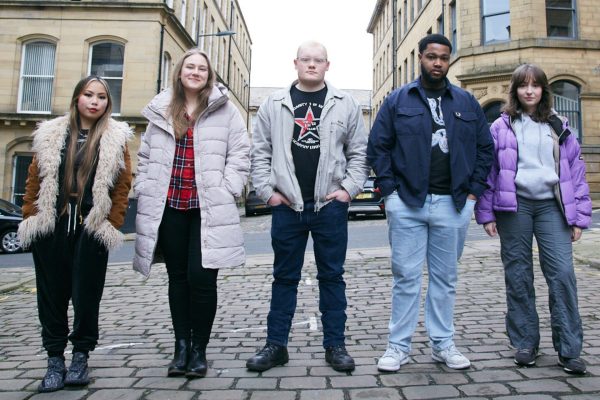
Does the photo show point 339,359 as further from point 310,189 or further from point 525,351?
point 525,351

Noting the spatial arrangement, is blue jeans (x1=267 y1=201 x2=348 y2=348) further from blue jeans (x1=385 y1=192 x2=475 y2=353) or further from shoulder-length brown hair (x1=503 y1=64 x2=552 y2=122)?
shoulder-length brown hair (x1=503 y1=64 x2=552 y2=122)

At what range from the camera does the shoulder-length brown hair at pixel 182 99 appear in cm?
320

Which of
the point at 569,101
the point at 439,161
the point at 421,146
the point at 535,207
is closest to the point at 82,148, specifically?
the point at 421,146

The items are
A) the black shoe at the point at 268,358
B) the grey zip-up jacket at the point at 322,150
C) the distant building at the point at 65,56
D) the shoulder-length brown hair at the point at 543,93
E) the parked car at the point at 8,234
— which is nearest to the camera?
the black shoe at the point at 268,358

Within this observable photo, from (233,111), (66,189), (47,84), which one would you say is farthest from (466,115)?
(47,84)

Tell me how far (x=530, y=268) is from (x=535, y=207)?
1.42 feet

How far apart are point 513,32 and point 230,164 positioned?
2122 centimetres

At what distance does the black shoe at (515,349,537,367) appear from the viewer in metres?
3.10

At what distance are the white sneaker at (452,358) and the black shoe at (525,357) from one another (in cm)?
33

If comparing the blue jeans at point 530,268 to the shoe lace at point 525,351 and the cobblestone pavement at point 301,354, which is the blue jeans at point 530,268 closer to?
the shoe lace at point 525,351

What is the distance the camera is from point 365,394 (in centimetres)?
267

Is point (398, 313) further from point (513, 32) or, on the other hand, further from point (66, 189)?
point (513, 32)

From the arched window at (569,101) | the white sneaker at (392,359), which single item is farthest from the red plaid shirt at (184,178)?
the arched window at (569,101)

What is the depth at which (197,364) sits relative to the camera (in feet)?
9.89
